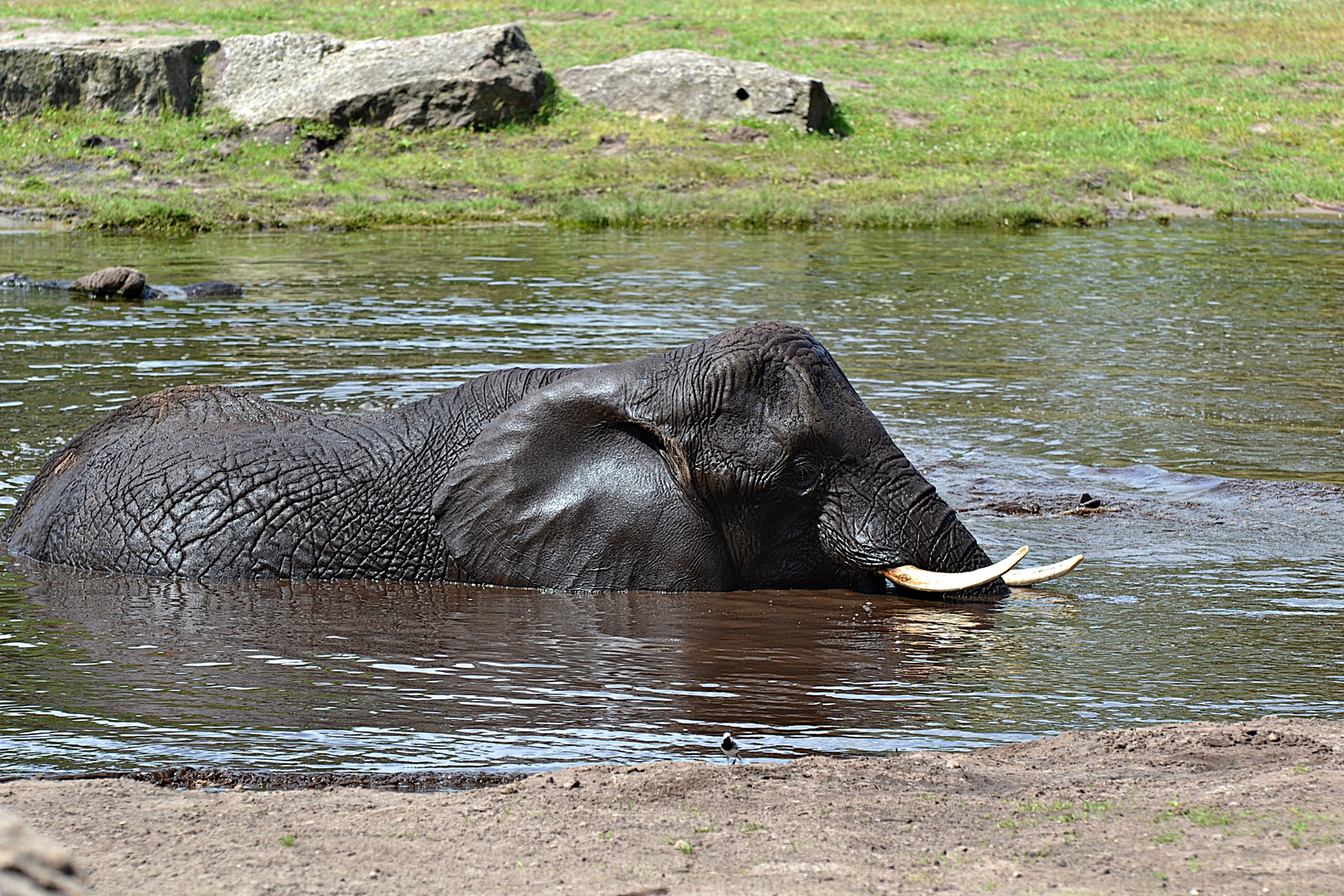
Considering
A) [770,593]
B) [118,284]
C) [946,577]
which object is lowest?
[118,284]

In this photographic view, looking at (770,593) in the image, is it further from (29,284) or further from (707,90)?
(707,90)

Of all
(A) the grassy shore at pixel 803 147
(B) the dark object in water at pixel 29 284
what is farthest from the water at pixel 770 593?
(A) the grassy shore at pixel 803 147

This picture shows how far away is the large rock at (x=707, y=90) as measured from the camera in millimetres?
30406

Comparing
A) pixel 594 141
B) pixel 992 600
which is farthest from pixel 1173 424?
pixel 594 141

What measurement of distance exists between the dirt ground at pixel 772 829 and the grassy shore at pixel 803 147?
21.4 m

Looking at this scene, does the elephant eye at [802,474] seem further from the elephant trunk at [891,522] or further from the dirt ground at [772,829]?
the dirt ground at [772,829]

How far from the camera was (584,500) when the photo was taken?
7141mm

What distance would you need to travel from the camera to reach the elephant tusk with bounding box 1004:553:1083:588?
6.94 metres

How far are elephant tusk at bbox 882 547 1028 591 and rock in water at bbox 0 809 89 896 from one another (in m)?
5.16

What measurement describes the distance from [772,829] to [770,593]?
9.86ft

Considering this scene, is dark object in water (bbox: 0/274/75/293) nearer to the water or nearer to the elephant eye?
the water

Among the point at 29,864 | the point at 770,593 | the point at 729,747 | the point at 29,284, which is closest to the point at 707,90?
the point at 29,284

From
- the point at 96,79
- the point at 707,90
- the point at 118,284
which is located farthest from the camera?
the point at 707,90

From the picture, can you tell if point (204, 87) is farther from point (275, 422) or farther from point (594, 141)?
point (275, 422)
